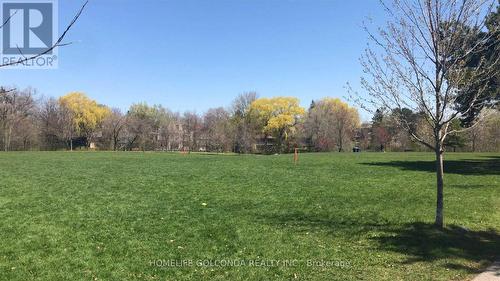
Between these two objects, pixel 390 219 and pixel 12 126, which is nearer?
pixel 390 219

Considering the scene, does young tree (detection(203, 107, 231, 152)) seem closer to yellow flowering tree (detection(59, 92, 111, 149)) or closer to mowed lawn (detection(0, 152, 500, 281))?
yellow flowering tree (detection(59, 92, 111, 149))

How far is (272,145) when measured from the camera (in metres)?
83.2

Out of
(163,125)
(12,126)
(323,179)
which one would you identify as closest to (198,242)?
(323,179)

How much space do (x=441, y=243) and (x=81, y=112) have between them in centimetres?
8277

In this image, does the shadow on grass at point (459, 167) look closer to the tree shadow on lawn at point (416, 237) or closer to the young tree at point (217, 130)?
the tree shadow on lawn at point (416, 237)

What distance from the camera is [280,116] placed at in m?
81.4

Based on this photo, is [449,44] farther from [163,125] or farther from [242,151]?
[163,125]

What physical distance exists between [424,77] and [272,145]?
74.7m

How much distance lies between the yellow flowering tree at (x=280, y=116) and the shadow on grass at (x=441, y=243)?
7194 centimetres

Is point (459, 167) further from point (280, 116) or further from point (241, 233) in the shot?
point (280, 116)

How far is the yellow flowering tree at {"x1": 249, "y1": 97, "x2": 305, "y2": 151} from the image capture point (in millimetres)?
81375

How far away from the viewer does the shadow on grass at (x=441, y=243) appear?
735 centimetres

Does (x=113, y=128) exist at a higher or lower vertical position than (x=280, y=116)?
lower

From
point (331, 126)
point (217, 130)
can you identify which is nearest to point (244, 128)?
point (217, 130)
